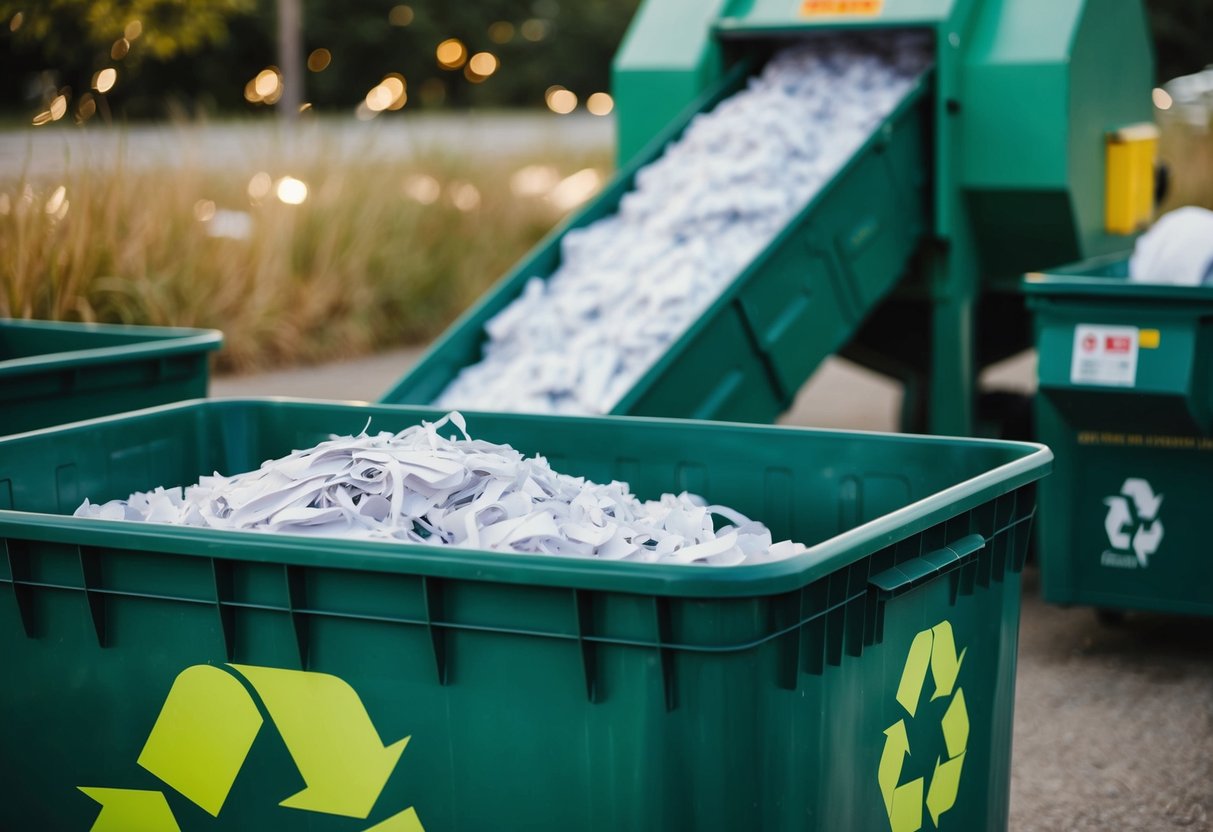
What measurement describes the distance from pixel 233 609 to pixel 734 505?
1184 mm

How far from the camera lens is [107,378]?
13.1ft

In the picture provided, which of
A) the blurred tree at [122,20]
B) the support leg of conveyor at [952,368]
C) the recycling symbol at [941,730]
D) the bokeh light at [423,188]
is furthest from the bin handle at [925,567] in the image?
the bokeh light at [423,188]

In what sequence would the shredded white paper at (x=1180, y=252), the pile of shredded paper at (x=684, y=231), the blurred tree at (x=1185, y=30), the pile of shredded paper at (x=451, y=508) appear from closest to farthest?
the pile of shredded paper at (x=451, y=508)
the shredded white paper at (x=1180, y=252)
the pile of shredded paper at (x=684, y=231)
the blurred tree at (x=1185, y=30)

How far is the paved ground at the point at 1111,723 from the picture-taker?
3744 millimetres

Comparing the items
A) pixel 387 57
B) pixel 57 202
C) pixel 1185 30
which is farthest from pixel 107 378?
pixel 387 57

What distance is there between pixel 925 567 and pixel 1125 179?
15.5ft

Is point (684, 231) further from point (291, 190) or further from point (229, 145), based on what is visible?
point (229, 145)

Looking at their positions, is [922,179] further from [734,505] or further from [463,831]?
[463,831]

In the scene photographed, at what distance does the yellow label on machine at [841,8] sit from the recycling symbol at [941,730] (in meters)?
4.27

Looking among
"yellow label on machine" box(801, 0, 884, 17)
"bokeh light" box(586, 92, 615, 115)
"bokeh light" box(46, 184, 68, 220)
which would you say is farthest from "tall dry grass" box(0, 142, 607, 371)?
"bokeh light" box(586, 92, 615, 115)

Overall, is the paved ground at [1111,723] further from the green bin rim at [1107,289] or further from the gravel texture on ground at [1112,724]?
the green bin rim at [1107,289]

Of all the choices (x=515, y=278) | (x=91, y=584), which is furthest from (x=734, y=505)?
(x=515, y=278)

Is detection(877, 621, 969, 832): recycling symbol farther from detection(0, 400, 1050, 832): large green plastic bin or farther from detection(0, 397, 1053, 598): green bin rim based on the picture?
detection(0, 397, 1053, 598): green bin rim

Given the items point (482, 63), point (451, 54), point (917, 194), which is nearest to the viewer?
point (917, 194)
